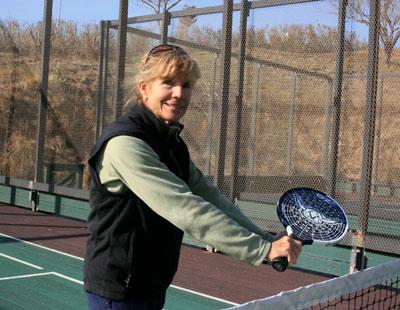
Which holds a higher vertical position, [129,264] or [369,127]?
[369,127]

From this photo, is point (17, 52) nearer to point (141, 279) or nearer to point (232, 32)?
point (232, 32)

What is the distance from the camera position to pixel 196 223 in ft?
5.80

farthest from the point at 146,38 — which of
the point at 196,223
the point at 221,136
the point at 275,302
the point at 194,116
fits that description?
the point at 196,223

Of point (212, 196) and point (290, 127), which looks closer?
point (212, 196)

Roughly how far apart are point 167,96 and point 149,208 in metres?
0.38

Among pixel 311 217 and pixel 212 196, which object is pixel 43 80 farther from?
pixel 311 217

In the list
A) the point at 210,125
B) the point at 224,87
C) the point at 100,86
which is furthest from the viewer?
the point at 100,86

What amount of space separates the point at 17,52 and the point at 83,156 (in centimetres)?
269

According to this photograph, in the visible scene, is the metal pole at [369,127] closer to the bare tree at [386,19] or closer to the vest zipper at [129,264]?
the bare tree at [386,19]

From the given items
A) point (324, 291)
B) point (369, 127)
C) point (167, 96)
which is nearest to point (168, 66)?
point (167, 96)

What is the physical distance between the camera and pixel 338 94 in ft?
23.3

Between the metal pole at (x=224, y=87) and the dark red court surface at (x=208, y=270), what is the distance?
110 cm

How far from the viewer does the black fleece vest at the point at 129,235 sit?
1.94m

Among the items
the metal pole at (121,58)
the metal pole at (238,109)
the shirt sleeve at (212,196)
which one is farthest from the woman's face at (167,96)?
the metal pole at (121,58)
